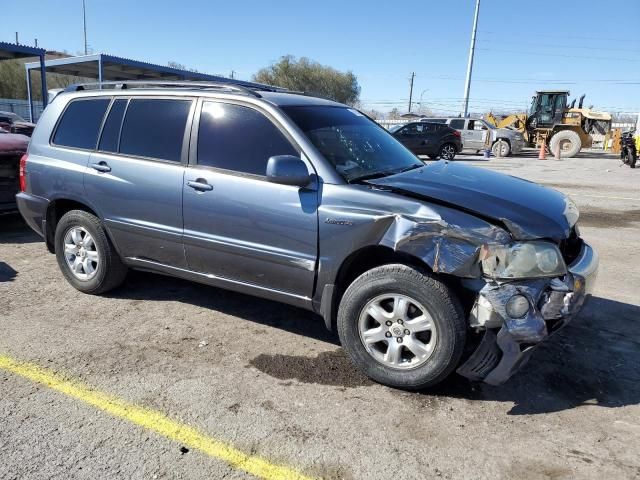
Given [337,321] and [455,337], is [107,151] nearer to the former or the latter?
[337,321]

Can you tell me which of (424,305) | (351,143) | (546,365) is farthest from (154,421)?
(546,365)

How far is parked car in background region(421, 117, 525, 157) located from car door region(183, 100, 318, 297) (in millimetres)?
23809

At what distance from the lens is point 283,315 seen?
4.53m

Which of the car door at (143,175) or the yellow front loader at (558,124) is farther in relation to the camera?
the yellow front loader at (558,124)

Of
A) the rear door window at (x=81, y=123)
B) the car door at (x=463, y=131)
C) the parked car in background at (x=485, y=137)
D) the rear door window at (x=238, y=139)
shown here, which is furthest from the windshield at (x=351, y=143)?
the car door at (x=463, y=131)

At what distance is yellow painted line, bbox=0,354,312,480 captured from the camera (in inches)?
102

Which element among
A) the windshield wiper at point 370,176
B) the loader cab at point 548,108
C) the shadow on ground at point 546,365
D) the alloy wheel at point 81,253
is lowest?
the shadow on ground at point 546,365

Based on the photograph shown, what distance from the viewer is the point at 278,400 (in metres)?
3.19

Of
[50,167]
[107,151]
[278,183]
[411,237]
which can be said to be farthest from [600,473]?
[50,167]

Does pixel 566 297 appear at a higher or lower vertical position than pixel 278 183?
lower

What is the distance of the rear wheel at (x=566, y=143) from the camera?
1035 inches

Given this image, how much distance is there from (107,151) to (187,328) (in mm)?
1700

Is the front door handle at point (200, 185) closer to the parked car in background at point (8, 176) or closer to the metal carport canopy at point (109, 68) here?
the parked car in background at point (8, 176)

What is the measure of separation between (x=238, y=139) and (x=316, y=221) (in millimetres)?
963
